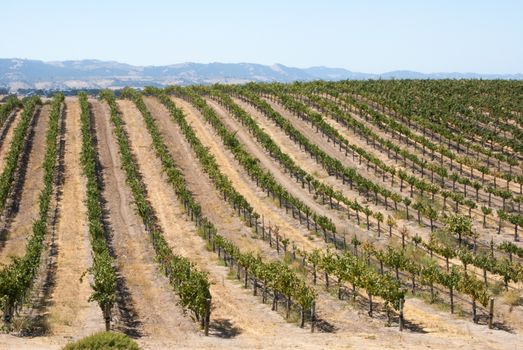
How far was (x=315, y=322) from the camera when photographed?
4822cm

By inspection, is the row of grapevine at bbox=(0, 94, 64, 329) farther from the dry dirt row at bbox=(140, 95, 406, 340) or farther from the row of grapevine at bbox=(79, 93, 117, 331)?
the dry dirt row at bbox=(140, 95, 406, 340)

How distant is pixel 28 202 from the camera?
3302 inches

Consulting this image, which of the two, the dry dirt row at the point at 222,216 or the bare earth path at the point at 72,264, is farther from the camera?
the dry dirt row at the point at 222,216

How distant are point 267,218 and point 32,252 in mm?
34091

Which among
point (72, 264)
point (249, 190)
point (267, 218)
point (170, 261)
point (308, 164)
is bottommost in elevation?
point (72, 264)

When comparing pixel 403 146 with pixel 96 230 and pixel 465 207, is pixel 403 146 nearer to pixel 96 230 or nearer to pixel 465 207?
pixel 465 207

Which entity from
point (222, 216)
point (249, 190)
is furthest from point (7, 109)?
point (222, 216)

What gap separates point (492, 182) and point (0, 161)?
89.2 meters

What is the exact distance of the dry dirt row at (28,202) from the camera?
6844 centimetres

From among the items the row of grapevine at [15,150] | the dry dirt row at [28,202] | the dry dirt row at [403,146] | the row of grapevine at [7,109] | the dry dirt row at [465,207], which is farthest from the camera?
the row of grapevine at [7,109]

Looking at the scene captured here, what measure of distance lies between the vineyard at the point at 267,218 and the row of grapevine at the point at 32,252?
0.29 meters

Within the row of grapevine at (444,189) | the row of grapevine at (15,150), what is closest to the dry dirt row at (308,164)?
the row of grapevine at (444,189)

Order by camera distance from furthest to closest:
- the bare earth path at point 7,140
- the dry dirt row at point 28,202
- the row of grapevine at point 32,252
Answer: the bare earth path at point 7,140, the dry dirt row at point 28,202, the row of grapevine at point 32,252

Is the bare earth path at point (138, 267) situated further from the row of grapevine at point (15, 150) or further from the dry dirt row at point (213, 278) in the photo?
the row of grapevine at point (15, 150)
